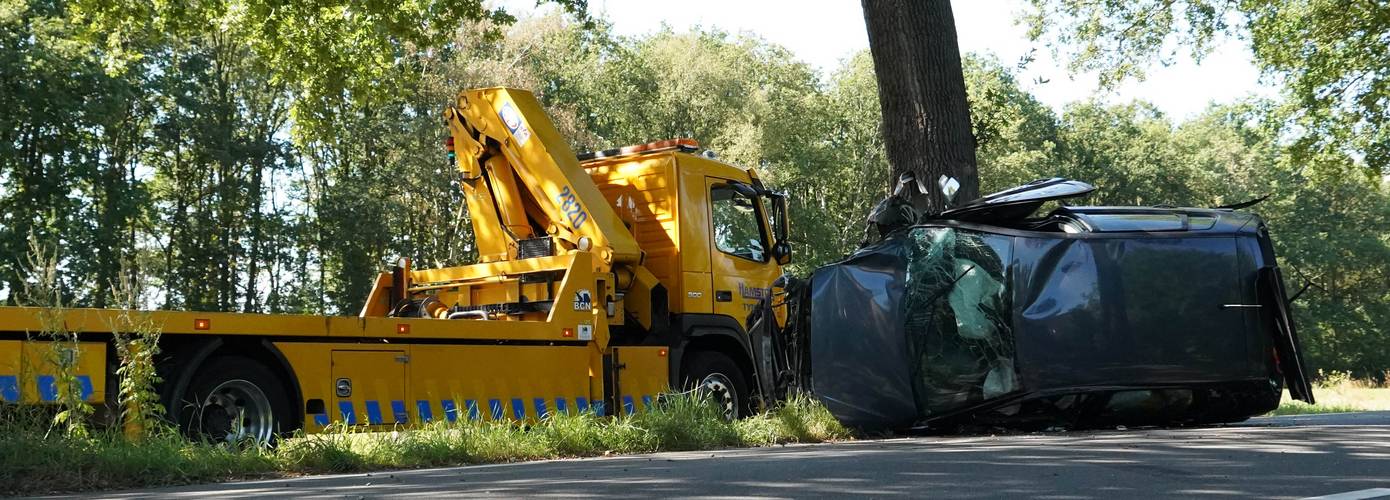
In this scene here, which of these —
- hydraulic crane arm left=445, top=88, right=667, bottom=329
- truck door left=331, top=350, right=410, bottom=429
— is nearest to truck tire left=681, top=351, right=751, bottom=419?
hydraulic crane arm left=445, top=88, right=667, bottom=329

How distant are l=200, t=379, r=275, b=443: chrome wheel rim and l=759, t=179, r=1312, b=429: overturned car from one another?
4.21 m

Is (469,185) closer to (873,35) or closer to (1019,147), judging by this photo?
(873,35)

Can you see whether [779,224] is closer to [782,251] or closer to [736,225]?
[782,251]

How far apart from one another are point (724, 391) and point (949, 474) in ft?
25.6

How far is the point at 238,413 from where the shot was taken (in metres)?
10.0

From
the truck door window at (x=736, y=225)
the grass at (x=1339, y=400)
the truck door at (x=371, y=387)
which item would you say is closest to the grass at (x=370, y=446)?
the truck door at (x=371, y=387)

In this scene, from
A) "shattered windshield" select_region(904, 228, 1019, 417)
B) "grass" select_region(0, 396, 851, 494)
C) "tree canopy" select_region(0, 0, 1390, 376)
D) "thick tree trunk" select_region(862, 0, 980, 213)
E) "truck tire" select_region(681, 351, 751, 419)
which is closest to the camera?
"grass" select_region(0, 396, 851, 494)

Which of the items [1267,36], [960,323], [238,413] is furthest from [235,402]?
A: [1267,36]

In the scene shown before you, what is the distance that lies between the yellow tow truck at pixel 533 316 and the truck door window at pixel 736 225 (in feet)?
0.06

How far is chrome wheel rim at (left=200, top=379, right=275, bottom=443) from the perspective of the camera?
9875 mm

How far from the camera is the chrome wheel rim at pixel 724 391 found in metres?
13.9

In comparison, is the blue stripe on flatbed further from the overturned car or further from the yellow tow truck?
the overturned car

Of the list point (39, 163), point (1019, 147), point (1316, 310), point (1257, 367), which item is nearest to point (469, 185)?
point (1257, 367)

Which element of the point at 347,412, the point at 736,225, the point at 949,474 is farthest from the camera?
the point at 736,225
